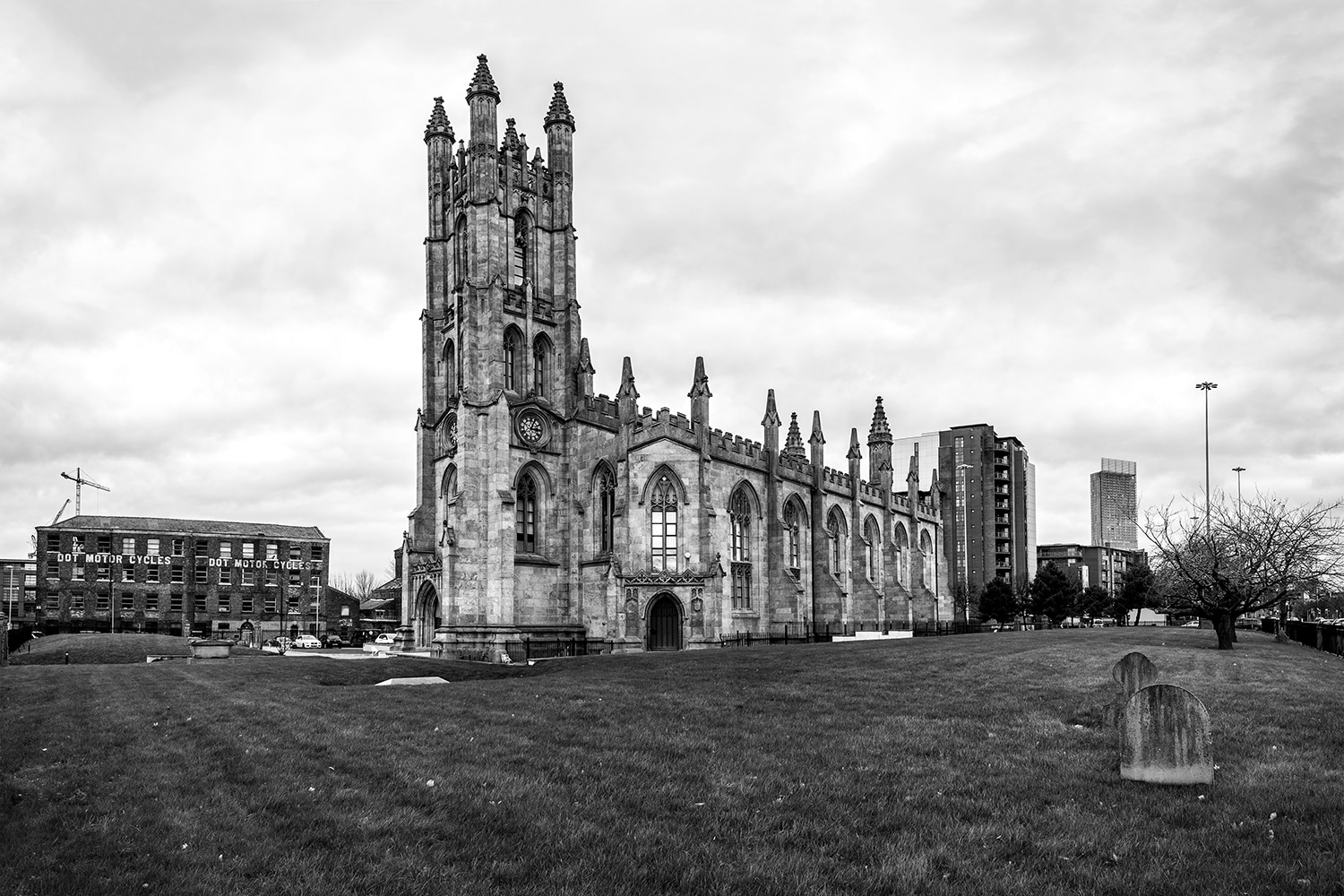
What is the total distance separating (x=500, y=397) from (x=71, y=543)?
54.7 metres

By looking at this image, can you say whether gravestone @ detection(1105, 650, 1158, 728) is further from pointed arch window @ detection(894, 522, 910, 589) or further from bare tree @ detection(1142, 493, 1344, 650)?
pointed arch window @ detection(894, 522, 910, 589)

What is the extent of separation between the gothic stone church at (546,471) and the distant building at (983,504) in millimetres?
78791

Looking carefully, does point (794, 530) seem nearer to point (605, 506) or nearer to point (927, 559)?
point (605, 506)

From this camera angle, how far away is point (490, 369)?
47938 mm

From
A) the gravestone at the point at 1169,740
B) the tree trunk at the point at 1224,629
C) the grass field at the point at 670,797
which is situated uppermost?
the gravestone at the point at 1169,740

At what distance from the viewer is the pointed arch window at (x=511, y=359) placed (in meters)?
51.4

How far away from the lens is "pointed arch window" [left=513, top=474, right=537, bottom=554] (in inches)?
1975

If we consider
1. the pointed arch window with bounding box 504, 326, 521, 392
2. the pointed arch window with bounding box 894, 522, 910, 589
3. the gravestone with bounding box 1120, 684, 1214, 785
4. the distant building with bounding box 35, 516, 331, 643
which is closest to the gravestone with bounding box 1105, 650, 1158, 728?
the gravestone with bounding box 1120, 684, 1214, 785

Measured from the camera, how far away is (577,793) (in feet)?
34.4

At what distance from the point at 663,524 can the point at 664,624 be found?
5.10m

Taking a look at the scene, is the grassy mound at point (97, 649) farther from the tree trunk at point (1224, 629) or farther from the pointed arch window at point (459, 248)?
the tree trunk at point (1224, 629)

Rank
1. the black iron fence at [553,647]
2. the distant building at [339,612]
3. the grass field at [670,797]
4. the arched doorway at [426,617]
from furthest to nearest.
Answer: the distant building at [339,612] < the arched doorway at [426,617] < the black iron fence at [553,647] < the grass field at [670,797]

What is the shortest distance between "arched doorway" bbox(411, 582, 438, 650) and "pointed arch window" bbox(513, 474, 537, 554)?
19.0 ft

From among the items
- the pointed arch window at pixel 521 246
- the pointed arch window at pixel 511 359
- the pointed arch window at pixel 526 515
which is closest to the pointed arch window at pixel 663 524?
Result: the pointed arch window at pixel 526 515
